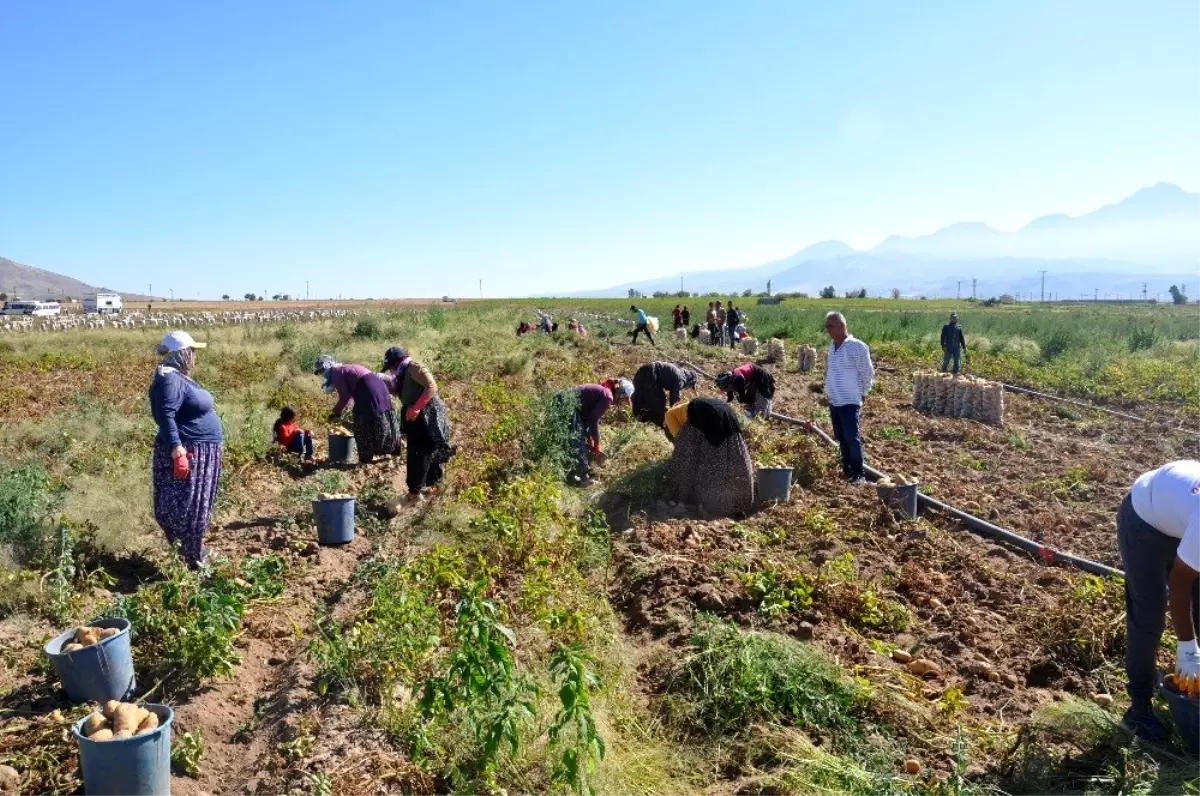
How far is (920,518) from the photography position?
6.07m

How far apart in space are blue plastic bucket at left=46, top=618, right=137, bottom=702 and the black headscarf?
13.0 ft

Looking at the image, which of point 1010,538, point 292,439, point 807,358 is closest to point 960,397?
point 807,358

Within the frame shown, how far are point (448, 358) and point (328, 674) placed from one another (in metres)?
13.3

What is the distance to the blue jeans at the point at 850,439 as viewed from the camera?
6.90 meters

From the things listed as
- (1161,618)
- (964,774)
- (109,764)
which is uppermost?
(1161,618)

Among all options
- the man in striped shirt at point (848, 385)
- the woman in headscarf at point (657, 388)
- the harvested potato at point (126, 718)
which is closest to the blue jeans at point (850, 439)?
the man in striped shirt at point (848, 385)

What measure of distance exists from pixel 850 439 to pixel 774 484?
1.06 meters

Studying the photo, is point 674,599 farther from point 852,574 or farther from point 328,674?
point 328,674

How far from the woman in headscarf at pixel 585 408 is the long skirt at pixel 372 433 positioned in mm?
1805

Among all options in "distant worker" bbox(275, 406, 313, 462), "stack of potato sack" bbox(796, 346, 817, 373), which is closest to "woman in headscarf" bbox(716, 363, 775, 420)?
"distant worker" bbox(275, 406, 313, 462)

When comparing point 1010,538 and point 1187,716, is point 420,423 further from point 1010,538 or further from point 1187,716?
point 1187,716

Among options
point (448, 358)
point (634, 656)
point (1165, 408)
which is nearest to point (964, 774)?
point (634, 656)

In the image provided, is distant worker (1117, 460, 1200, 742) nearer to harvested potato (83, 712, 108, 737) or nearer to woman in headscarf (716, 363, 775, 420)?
harvested potato (83, 712, 108, 737)

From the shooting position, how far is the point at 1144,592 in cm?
303
